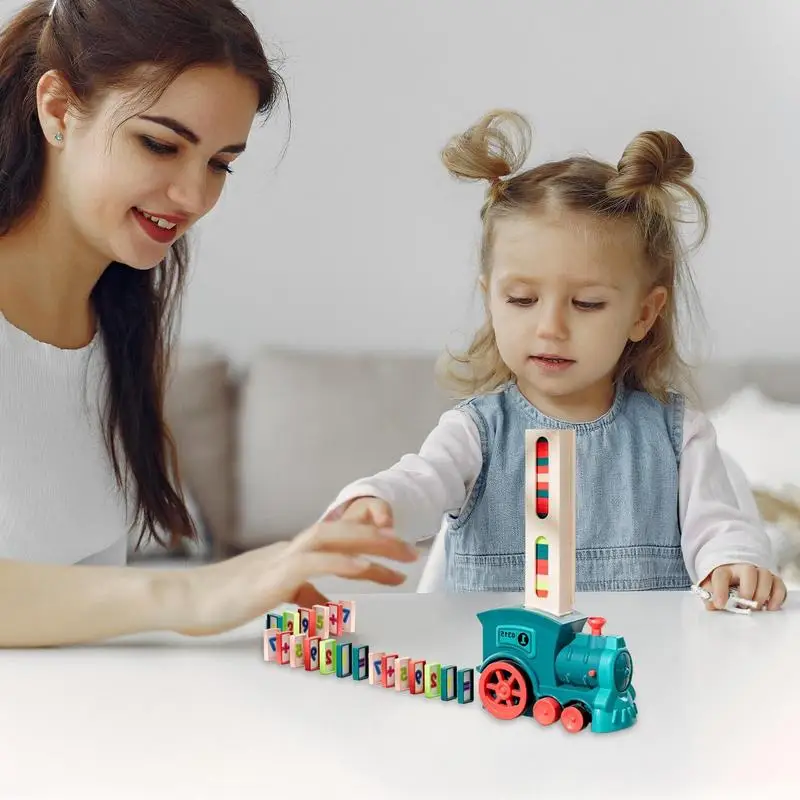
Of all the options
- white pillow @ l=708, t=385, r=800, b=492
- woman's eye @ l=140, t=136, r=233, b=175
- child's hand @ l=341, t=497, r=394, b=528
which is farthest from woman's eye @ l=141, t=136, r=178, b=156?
white pillow @ l=708, t=385, r=800, b=492

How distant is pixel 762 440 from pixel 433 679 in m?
1.79

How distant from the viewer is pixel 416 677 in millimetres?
680

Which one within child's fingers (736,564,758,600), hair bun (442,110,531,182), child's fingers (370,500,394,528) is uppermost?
hair bun (442,110,531,182)

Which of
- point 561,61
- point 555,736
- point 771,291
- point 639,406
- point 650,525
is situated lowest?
point 555,736

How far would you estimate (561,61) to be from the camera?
2512mm

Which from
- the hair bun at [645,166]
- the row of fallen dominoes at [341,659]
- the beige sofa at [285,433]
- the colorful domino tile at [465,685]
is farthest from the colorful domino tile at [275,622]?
the beige sofa at [285,433]

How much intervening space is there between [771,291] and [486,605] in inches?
75.3

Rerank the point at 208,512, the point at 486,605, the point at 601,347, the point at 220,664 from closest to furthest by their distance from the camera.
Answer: the point at 220,664 → the point at 486,605 → the point at 601,347 → the point at 208,512

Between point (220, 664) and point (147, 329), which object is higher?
point (147, 329)

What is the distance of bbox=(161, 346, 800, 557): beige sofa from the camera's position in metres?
2.35

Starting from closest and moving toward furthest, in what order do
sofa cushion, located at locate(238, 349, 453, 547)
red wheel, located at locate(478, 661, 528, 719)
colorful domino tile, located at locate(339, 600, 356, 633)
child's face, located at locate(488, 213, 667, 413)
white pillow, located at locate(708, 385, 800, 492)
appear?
red wheel, located at locate(478, 661, 528, 719), colorful domino tile, located at locate(339, 600, 356, 633), child's face, located at locate(488, 213, 667, 413), white pillow, located at locate(708, 385, 800, 492), sofa cushion, located at locate(238, 349, 453, 547)

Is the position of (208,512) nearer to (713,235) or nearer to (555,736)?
(713,235)

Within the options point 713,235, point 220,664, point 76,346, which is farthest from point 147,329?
point 713,235

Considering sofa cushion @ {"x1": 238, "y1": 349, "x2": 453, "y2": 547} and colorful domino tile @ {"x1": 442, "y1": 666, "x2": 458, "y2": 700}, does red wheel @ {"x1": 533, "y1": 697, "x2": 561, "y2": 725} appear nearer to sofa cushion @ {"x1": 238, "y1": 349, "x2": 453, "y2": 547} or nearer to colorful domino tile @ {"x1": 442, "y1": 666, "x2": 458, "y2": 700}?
colorful domino tile @ {"x1": 442, "y1": 666, "x2": 458, "y2": 700}
